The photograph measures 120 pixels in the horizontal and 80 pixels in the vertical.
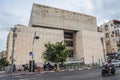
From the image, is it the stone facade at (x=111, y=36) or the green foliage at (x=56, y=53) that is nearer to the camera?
the green foliage at (x=56, y=53)

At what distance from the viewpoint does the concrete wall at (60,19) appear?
5247cm

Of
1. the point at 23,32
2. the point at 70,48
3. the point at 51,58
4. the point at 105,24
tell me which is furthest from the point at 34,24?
the point at 105,24

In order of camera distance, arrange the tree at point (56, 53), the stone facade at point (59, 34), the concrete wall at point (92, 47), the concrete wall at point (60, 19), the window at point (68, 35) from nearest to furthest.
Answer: the tree at point (56, 53), the stone facade at point (59, 34), the concrete wall at point (60, 19), the concrete wall at point (92, 47), the window at point (68, 35)

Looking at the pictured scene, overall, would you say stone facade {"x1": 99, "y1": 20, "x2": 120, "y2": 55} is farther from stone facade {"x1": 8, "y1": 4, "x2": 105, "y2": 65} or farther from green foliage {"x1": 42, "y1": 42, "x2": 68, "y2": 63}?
green foliage {"x1": 42, "y1": 42, "x2": 68, "y2": 63}

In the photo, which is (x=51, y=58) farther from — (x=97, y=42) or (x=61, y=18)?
(x=97, y=42)

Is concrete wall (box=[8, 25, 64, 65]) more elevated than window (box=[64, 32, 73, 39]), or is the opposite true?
window (box=[64, 32, 73, 39])

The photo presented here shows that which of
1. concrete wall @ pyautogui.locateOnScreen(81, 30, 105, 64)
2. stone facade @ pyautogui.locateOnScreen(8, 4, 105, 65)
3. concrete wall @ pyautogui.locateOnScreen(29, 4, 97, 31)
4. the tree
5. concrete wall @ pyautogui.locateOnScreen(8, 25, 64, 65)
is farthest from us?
concrete wall @ pyautogui.locateOnScreen(81, 30, 105, 64)

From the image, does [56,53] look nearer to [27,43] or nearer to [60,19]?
[27,43]

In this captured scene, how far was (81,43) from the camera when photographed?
187ft

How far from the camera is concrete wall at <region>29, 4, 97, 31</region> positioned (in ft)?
172

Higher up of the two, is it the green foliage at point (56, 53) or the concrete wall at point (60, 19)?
the concrete wall at point (60, 19)

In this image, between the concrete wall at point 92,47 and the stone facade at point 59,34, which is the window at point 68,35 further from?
the concrete wall at point 92,47

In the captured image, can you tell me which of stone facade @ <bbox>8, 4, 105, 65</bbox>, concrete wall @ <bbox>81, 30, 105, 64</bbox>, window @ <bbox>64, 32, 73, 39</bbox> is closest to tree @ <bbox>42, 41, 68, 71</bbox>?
stone facade @ <bbox>8, 4, 105, 65</bbox>

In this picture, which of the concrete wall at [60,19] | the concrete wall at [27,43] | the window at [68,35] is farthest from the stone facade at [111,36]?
the concrete wall at [27,43]
